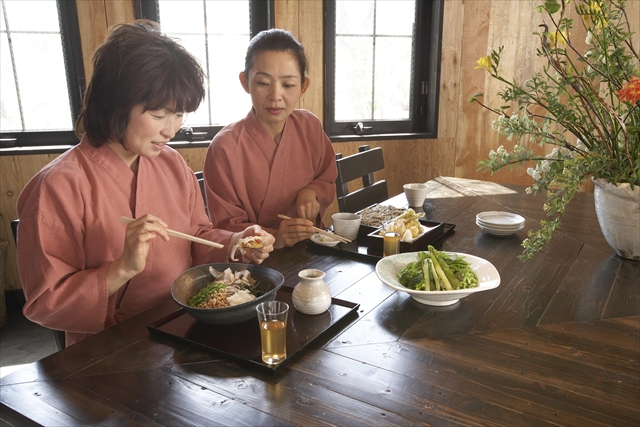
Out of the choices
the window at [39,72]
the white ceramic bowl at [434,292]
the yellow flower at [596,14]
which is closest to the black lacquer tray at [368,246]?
the white ceramic bowl at [434,292]

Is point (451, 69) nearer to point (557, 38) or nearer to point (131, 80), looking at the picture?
point (557, 38)

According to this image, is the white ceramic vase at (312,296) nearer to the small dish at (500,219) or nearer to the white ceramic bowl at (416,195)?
the small dish at (500,219)

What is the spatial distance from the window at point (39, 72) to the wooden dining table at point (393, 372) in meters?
2.26

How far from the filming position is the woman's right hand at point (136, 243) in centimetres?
116

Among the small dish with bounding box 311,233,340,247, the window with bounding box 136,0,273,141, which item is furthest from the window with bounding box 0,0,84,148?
the small dish with bounding box 311,233,340,247

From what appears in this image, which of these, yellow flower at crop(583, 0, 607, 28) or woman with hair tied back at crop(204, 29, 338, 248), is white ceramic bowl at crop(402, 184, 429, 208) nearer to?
woman with hair tied back at crop(204, 29, 338, 248)

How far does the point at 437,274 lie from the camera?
1306 millimetres

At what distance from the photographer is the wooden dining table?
2.81 feet

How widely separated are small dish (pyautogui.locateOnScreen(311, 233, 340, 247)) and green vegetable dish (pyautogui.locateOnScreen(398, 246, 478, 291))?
37cm

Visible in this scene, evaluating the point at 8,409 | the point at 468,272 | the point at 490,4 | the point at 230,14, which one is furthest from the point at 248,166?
the point at 490,4

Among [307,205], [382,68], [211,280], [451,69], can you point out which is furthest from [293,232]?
[451,69]

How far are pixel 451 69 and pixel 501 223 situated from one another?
6.85 ft

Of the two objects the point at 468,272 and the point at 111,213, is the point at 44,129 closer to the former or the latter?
the point at 111,213

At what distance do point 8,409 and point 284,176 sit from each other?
133 cm
